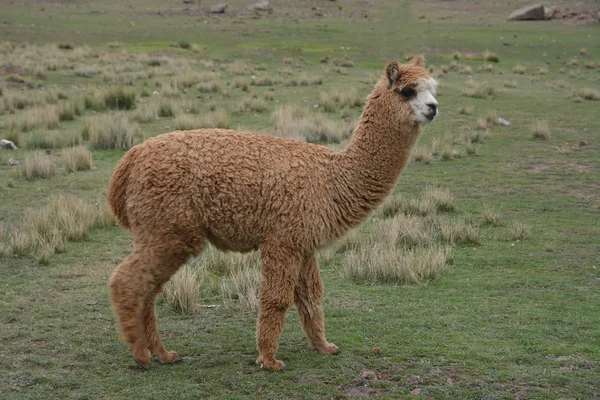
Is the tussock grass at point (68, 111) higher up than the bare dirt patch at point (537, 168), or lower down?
higher up

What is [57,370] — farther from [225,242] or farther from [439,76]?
[439,76]

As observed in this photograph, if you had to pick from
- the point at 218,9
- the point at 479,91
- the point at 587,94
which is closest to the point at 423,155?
the point at 479,91

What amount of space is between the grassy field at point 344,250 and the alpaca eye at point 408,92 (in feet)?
6.70

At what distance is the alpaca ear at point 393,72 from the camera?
5.64m

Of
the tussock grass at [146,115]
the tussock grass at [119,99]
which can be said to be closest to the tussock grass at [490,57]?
the tussock grass at [119,99]

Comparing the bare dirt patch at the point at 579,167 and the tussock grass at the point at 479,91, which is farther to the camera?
the tussock grass at the point at 479,91

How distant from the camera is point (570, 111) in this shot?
2016cm

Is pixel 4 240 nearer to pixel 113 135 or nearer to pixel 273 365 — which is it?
pixel 273 365

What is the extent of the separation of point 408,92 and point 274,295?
→ 6.02ft

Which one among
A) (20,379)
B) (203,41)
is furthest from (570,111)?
(203,41)

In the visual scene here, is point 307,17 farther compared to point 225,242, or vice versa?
point 307,17

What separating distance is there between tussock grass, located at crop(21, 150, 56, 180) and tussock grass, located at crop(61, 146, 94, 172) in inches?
14.0

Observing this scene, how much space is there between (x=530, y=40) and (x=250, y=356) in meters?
36.1

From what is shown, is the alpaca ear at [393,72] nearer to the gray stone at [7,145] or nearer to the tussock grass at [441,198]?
the tussock grass at [441,198]
